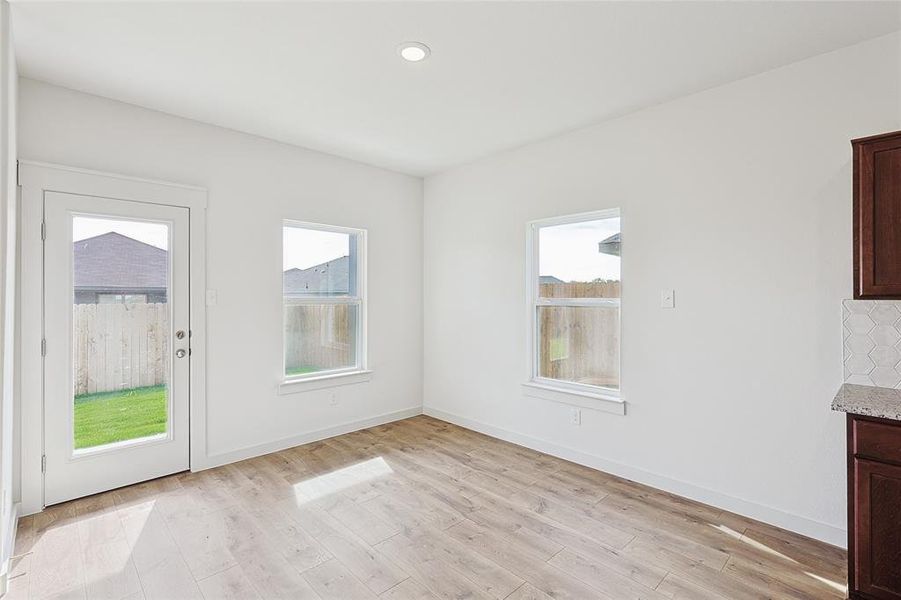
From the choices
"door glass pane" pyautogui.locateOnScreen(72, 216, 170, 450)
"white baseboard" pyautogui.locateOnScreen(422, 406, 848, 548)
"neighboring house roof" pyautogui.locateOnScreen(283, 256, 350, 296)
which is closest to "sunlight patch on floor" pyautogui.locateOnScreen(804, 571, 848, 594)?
"white baseboard" pyautogui.locateOnScreen(422, 406, 848, 548)

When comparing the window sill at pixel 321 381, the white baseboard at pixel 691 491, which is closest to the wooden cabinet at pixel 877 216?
the white baseboard at pixel 691 491

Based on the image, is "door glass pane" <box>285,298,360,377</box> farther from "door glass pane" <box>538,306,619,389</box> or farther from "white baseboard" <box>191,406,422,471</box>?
"door glass pane" <box>538,306,619,389</box>

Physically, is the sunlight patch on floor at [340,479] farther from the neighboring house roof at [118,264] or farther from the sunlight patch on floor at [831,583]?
the sunlight patch on floor at [831,583]

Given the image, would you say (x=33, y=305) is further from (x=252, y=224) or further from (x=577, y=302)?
(x=577, y=302)

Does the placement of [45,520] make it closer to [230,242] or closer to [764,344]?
[230,242]

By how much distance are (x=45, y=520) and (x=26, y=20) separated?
2.79 m

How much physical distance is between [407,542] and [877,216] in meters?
2.90

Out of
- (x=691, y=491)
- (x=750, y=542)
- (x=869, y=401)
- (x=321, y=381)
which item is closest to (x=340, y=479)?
(x=321, y=381)

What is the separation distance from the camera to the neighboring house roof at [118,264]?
9.89ft

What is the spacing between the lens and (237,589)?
6.95 ft

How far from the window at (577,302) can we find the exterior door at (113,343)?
9.54ft

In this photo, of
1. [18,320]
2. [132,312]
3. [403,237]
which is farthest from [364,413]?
[18,320]

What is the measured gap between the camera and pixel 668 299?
3.15m

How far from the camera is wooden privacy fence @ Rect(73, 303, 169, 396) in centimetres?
301
